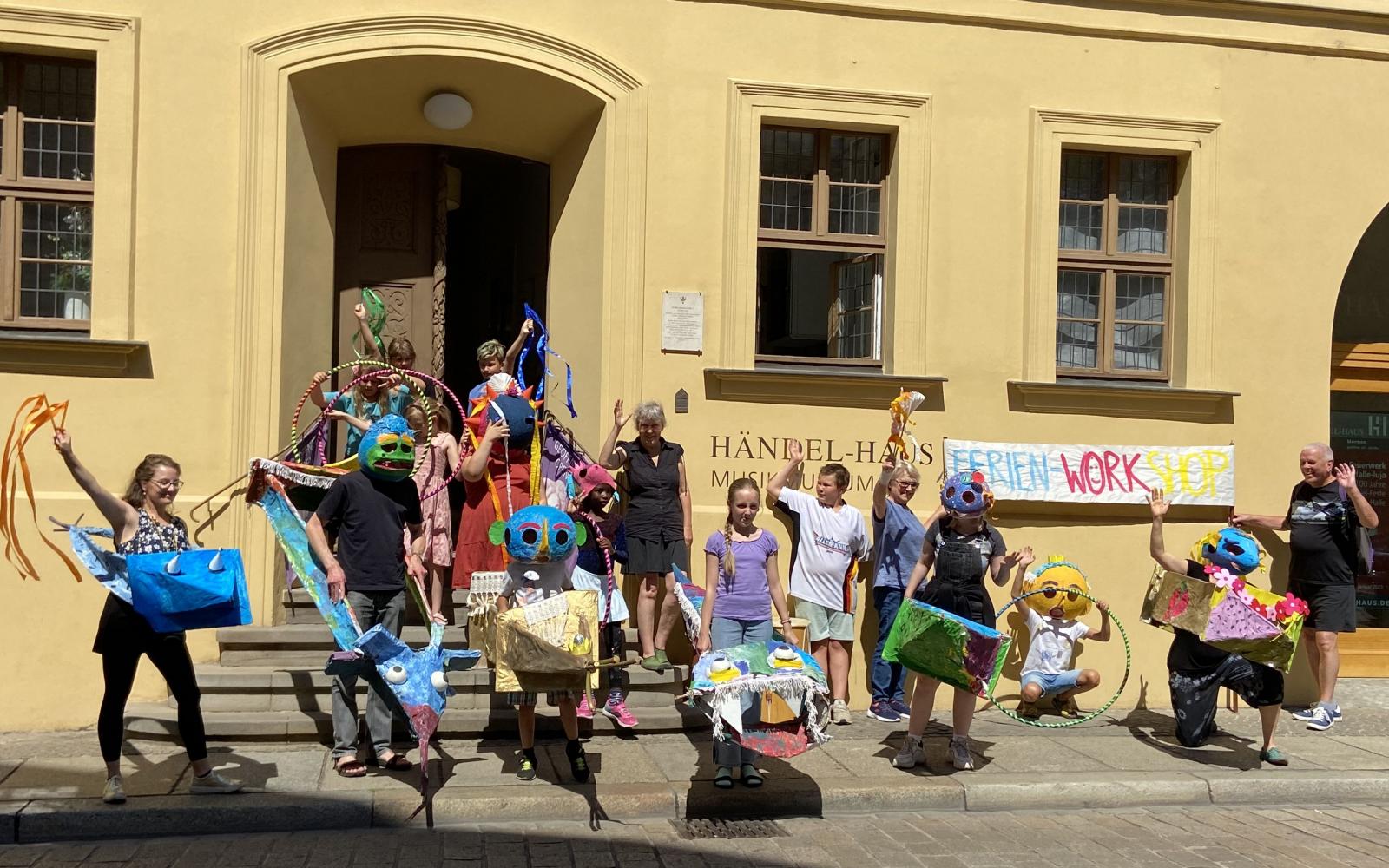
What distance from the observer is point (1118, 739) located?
8.70m

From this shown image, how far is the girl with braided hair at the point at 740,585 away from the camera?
24.3 feet

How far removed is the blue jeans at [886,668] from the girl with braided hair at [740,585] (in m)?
1.93

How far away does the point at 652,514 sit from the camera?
28.3 feet

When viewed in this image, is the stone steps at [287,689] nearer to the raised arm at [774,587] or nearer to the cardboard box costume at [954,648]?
the raised arm at [774,587]

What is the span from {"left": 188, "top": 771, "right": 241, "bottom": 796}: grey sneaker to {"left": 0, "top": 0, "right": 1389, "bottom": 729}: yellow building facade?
1885 mm

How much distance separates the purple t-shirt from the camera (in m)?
7.46

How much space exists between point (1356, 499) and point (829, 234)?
4218 millimetres

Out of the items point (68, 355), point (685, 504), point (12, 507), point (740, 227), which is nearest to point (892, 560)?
point (685, 504)

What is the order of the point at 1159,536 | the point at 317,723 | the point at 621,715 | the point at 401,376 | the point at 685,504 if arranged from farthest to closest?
the point at 685,504 < the point at 401,376 < the point at 1159,536 < the point at 621,715 < the point at 317,723

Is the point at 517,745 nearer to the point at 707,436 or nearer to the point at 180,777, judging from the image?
the point at 180,777

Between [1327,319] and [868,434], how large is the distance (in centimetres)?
386

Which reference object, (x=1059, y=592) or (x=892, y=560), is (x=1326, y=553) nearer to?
(x=1059, y=592)

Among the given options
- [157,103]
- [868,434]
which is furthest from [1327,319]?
[157,103]

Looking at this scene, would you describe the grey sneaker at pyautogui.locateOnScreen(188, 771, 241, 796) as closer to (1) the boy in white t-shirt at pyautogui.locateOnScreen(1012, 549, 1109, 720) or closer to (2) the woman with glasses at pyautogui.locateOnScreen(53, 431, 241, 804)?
(2) the woman with glasses at pyautogui.locateOnScreen(53, 431, 241, 804)
